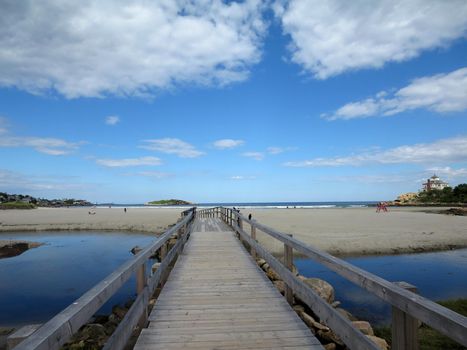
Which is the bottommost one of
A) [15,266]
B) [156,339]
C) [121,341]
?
[15,266]

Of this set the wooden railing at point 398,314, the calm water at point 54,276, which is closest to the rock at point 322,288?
the wooden railing at point 398,314

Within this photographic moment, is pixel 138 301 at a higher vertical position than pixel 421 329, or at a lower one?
higher

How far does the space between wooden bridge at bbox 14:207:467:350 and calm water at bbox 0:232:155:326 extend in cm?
426

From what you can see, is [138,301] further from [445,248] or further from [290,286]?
[445,248]

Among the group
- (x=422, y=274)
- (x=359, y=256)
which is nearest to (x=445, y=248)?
(x=359, y=256)

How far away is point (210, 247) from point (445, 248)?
1322 centimetres

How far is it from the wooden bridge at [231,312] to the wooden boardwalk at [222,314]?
0.01 m

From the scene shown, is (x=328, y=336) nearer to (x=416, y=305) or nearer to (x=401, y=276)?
(x=416, y=305)

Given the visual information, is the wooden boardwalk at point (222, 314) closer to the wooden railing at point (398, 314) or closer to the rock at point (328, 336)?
the rock at point (328, 336)

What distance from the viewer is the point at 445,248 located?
1816cm

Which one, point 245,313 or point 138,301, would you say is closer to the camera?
point 138,301

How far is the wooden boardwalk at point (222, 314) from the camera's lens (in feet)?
13.2

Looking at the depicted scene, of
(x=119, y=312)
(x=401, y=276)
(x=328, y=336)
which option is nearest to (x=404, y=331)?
(x=328, y=336)

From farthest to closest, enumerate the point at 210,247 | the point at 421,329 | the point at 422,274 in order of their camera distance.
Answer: the point at 422,274 < the point at 210,247 < the point at 421,329
